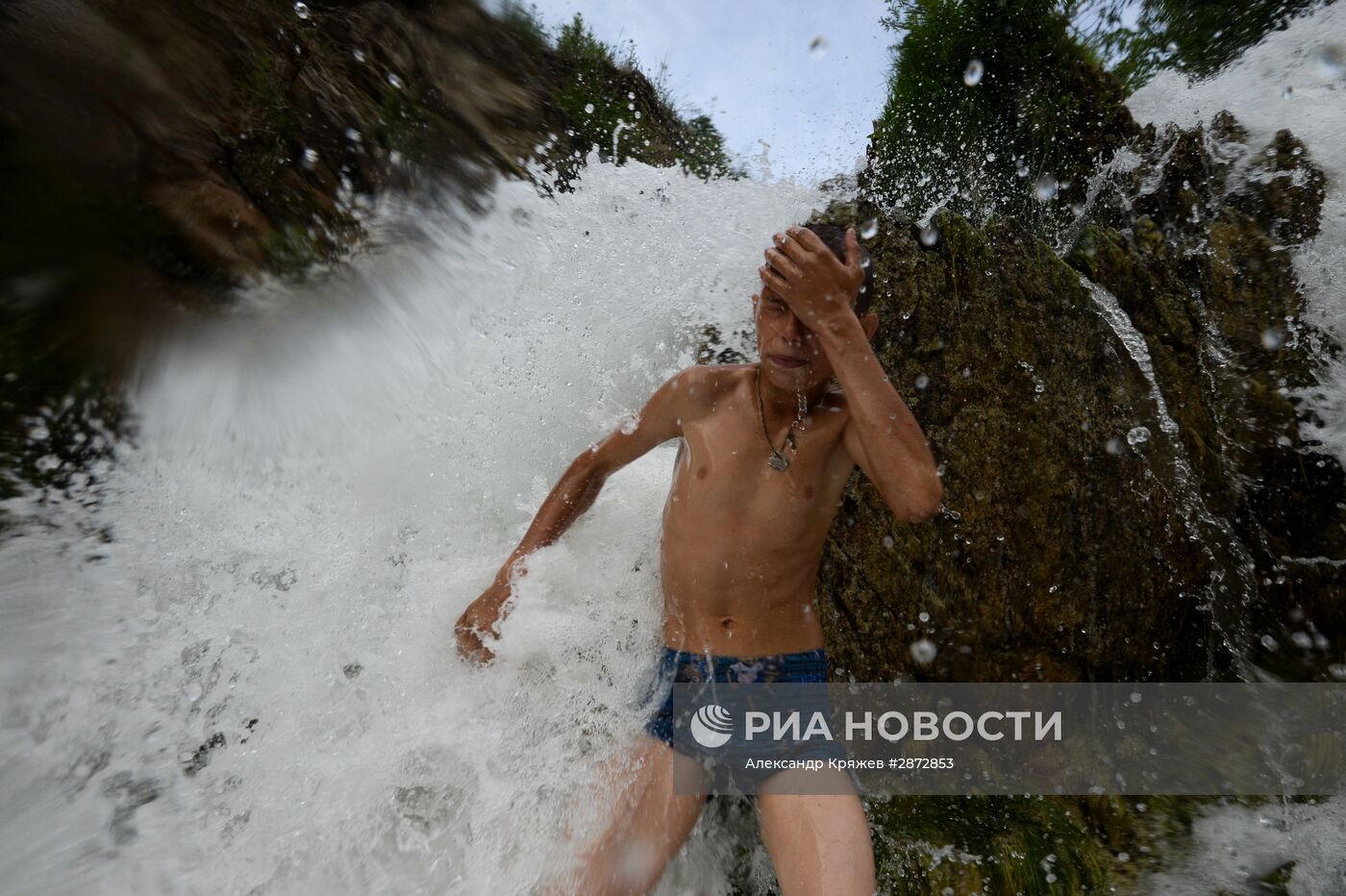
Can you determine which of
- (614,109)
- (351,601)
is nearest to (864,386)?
(351,601)

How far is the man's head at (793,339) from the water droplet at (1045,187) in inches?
277

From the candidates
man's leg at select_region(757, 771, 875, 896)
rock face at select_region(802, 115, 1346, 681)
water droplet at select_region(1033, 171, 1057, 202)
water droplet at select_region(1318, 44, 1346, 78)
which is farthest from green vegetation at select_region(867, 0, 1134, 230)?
man's leg at select_region(757, 771, 875, 896)

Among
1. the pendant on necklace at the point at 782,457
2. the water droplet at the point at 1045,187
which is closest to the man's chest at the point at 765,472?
the pendant on necklace at the point at 782,457

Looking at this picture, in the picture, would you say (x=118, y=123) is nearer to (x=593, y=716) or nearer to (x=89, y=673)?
(x=89, y=673)

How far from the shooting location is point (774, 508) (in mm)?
1665

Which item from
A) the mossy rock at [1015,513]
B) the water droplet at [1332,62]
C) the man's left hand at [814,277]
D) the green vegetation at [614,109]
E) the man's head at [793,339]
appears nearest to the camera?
the man's left hand at [814,277]

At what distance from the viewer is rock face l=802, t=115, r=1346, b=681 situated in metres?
2.66

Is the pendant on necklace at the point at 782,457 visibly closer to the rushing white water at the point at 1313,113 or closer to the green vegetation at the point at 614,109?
the rushing white water at the point at 1313,113

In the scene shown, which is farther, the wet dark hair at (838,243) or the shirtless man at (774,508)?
the wet dark hair at (838,243)

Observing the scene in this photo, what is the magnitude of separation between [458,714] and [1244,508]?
3.04m

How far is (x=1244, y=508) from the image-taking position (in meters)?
2.78

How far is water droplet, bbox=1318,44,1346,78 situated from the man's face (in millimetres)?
3951

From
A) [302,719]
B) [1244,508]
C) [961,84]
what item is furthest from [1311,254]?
[961,84]

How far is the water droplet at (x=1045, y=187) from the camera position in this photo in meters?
7.53
